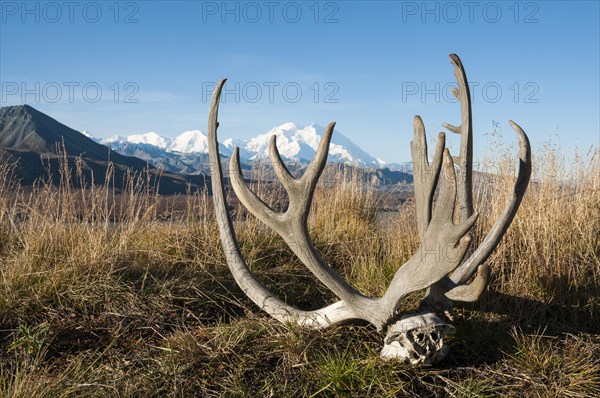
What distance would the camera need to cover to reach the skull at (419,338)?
109 inches

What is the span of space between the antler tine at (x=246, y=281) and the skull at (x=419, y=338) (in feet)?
0.92

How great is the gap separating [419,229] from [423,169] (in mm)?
356

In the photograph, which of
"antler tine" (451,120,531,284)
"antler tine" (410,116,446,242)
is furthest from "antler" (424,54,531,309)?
"antler tine" (410,116,446,242)

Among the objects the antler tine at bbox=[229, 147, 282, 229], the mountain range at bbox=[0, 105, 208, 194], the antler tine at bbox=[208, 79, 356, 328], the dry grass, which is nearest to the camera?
the dry grass

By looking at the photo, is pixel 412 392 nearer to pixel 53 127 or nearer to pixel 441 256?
pixel 441 256

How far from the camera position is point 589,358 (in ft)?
10.1

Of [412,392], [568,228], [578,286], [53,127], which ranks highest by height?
[53,127]

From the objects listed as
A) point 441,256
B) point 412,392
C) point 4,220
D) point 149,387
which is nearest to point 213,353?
point 149,387

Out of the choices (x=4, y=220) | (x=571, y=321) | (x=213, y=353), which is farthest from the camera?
(x=4, y=220)

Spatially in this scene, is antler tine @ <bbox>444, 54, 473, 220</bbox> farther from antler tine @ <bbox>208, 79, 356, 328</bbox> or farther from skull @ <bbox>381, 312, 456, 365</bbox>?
antler tine @ <bbox>208, 79, 356, 328</bbox>

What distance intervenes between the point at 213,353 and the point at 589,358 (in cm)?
216

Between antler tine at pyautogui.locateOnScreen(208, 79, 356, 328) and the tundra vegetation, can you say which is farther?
antler tine at pyautogui.locateOnScreen(208, 79, 356, 328)

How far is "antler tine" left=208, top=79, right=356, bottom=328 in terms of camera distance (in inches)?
120

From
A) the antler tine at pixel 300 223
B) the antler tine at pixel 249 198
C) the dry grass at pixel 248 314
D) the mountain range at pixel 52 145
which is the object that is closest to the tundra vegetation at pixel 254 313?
the dry grass at pixel 248 314
